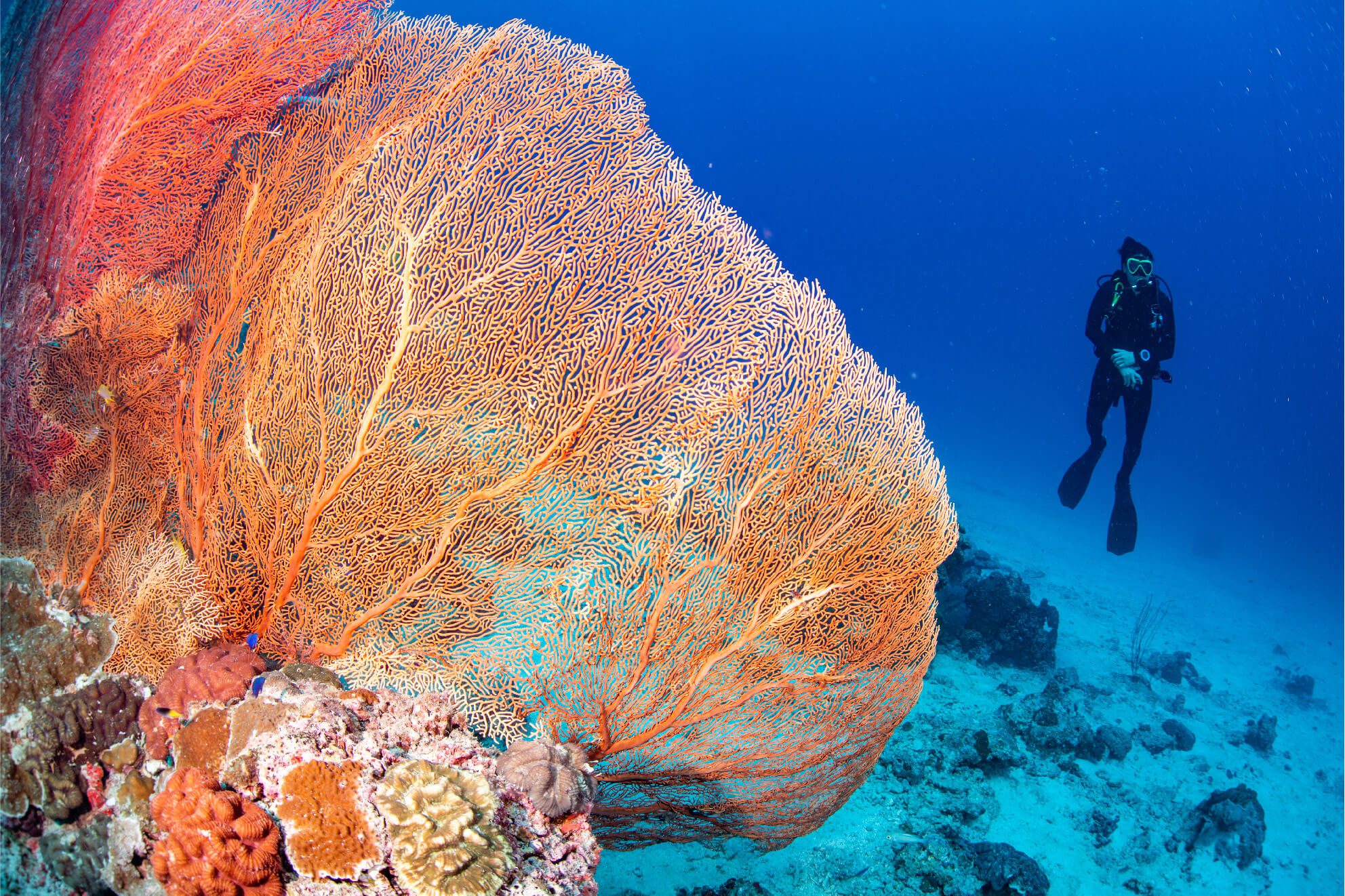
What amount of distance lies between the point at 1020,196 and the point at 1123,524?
13335 centimetres

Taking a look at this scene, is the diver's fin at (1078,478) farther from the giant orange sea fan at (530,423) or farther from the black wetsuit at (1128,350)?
the giant orange sea fan at (530,423)

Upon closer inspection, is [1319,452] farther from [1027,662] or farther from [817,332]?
[817,332]

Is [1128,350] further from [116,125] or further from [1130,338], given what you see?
[116,125]

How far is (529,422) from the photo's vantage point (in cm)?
305

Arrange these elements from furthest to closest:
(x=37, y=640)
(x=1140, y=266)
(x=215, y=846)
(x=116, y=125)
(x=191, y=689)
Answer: (x=1140, y=266) < (x=116, y=125) < (x=37, y=640) < (x=191, y=689) < (x=215, y=846)

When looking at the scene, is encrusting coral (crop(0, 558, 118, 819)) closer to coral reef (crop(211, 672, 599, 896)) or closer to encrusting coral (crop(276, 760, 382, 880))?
coral reef (crop(211, 672, 599, 896))

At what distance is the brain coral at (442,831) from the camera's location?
6.06 feet

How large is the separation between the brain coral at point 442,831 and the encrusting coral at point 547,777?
0.22 m

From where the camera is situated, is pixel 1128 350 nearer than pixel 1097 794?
No

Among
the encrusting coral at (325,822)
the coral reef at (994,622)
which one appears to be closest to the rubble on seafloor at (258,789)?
the encrusting coral at (325,822)

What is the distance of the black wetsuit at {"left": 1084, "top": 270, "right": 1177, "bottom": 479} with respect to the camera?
394 inches

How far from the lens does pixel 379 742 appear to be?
2.26 m

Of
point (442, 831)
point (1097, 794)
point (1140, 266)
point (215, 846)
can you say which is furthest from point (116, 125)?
point (1140, 266)

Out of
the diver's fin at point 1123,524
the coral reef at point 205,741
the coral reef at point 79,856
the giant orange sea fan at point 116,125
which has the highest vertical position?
the diver's fin at point 1123,524
